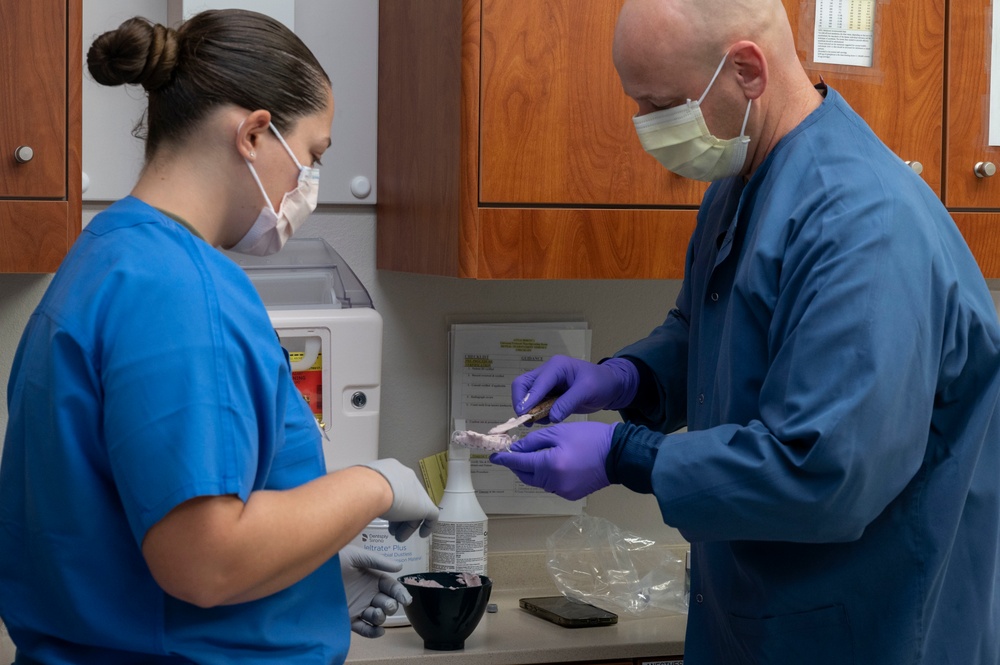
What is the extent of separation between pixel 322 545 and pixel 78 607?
0.72 feet

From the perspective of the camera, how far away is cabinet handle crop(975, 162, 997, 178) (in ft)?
6.25

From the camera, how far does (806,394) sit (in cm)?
118

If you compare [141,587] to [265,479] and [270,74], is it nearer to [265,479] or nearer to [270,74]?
[265,479]

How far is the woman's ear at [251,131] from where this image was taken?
1.06m

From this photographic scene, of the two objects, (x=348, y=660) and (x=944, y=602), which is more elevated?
(x=944, y=602)

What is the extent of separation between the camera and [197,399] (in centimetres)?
89

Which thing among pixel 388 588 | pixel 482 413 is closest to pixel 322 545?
pixel 388 588

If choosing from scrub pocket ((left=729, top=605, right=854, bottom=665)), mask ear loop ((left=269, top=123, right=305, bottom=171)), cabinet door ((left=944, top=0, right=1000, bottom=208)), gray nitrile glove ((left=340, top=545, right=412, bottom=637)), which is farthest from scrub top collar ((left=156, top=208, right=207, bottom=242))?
cabinet door ((left=944, top=0, right=1000, bottom=208))

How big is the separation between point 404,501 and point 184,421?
34cm

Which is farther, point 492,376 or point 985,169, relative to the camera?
point 492,376

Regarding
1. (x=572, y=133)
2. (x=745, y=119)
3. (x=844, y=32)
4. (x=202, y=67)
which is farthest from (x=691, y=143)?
(x=202, y=67)

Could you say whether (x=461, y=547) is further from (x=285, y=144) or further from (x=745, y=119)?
(x=285, y=144)

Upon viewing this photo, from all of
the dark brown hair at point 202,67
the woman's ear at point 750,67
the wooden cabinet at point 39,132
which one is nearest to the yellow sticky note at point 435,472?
the wooden cabinet at point 39,132

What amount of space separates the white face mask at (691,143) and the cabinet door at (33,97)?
858mm
